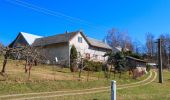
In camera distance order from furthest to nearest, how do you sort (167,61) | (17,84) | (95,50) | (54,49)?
(167,61)
(95,50)
(54,49)
(17,84)

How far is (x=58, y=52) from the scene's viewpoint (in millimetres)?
59812

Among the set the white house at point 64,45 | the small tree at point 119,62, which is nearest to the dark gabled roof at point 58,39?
the white house at point 64,45

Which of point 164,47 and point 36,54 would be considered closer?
point 36,54

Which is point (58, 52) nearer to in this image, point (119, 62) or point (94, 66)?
point (94, 66)

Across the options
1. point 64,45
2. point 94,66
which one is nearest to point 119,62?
point 94,66

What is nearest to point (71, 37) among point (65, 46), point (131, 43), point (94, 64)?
point (65, 46)

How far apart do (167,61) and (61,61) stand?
209ft

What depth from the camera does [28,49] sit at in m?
30.7

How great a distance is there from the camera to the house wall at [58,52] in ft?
188

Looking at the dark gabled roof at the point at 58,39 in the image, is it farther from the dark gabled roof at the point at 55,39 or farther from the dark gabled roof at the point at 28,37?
the dark gabled roof at the point at 28,37

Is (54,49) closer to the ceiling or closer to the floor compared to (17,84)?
closer to the ceiling

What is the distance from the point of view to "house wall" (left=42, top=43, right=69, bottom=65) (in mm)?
57234

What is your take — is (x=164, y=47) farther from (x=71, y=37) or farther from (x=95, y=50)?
(x=71, y=37)

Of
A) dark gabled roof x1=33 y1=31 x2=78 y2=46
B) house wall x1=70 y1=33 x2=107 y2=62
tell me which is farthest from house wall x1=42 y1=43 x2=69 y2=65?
house wall x1=70 y1=33 x2=107 y2=62
